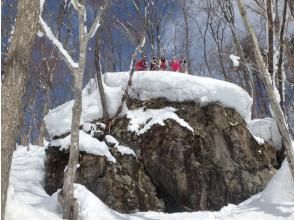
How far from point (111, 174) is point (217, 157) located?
3237 mm

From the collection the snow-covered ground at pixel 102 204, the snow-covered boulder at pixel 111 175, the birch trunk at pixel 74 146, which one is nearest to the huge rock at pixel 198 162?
the snow-covered boulder at pixel 111 175

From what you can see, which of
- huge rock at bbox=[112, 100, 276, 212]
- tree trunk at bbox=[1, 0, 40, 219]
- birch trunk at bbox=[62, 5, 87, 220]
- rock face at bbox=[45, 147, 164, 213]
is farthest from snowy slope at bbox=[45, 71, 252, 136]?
tree trunk at bbox=[1, 0, 40, 219]

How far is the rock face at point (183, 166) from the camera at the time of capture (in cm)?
1116

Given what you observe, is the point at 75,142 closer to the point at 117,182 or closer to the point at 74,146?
the point at 74,146

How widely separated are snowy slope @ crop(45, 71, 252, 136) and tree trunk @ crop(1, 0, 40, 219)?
25.0 ft

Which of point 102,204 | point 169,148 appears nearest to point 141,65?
point 169,148

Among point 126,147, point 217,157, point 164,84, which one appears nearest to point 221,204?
point 217,157

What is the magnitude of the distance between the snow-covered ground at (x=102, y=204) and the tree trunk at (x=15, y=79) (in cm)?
170

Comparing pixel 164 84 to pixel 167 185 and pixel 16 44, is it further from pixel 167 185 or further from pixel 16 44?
pixel 16 44

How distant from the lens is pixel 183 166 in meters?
11.9

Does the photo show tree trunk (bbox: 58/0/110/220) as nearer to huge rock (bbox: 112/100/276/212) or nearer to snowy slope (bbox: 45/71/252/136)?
huge rock (bbox: 112/100/276/212)

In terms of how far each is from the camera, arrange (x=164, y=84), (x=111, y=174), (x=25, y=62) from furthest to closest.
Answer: (x=164, y=84) → (x=111, y=174) → (x=25, y=62)

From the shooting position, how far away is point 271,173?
12.3m

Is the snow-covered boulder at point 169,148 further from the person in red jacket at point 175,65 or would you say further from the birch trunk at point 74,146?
the birch trunk at point 74,146
